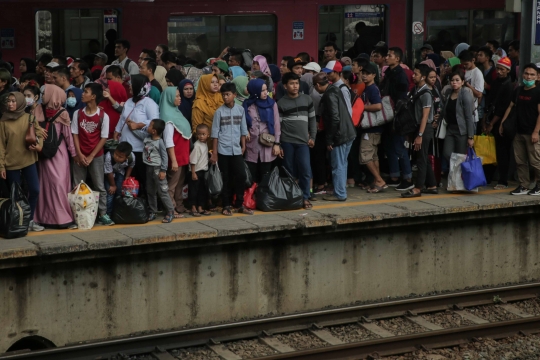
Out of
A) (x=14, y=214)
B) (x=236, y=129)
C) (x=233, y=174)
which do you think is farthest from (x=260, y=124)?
(x=14, y=214)

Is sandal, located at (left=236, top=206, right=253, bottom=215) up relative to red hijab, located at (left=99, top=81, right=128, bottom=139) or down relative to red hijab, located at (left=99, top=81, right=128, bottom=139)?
down

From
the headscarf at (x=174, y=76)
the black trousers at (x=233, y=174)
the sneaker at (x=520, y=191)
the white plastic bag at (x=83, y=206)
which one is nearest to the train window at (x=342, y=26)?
the sneaker at (x=520, y=191)

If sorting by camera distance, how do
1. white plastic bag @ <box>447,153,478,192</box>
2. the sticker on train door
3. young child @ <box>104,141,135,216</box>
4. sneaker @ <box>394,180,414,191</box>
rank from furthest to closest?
1. the sticker on train door
2. sneaker @ <box>394,180,414,191</box>
3. white plastic bag @ <box>447,153,478,192</box>
4. young child @ <box>104,141,135,216</box>

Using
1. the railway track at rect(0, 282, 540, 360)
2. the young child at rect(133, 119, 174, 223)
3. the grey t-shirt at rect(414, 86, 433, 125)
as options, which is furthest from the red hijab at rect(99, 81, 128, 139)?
the grey t-shirt at rect(414, 86, 433, 125)

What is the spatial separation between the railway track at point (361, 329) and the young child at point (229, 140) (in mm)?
1513

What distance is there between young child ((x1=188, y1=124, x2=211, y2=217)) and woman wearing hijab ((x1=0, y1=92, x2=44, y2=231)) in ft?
5.75

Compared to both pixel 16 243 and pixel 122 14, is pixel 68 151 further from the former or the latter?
pixel 122 14

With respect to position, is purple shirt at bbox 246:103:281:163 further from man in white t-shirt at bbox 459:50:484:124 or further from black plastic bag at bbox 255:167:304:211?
man in white t-shirt at bbox 459:50:484:124

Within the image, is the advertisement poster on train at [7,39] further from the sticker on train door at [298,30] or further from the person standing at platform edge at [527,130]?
the person standing at platform edge at [527,130]

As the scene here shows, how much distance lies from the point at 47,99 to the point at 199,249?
88.4 inches

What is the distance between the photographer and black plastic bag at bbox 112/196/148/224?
10070mm

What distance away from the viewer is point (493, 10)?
717 inches

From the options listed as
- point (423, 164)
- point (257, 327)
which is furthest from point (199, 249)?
point (423, 164)

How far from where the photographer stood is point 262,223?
33.0 ft
